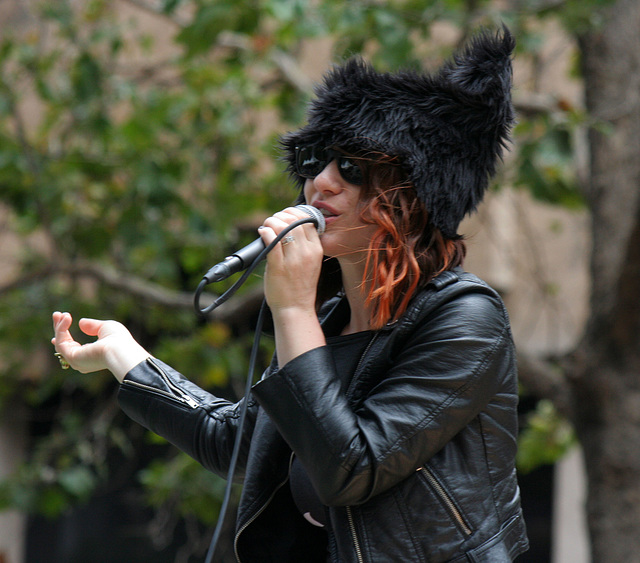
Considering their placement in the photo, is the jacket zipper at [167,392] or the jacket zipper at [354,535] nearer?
the jacket zipper at [354,535]

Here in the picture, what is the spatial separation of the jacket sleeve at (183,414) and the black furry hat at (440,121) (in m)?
0.60

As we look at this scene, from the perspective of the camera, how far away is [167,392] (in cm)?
176

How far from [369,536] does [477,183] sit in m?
0.71

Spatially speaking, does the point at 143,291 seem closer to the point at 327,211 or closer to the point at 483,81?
the point at 327,211

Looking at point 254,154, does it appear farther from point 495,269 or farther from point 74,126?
point 495,269


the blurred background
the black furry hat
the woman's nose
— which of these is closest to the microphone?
the woman's nose

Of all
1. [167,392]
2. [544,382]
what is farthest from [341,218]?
[544,382]

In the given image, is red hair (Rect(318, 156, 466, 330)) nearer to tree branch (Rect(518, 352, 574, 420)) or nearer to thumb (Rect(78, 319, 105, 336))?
thumb (Rect(78, 319, 105, 336))

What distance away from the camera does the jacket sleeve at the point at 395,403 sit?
4.35 ft

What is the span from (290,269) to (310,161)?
327mm

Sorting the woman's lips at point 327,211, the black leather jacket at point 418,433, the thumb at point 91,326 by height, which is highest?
the woman's lips at point 327,211

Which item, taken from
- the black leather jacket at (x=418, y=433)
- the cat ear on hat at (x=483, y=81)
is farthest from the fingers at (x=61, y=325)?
the cat ear on hat at (x=483, y=81)

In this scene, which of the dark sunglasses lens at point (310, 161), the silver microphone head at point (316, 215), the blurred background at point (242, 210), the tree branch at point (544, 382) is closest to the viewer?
the silver microphone head at point (316, 215)

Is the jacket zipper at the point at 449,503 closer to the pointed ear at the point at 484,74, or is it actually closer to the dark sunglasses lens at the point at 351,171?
the dark sunglasses lens at the point at 351,171
